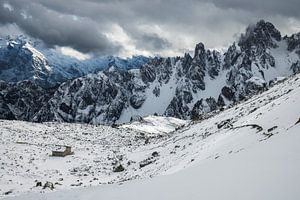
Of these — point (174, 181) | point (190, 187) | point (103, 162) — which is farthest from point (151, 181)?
point (103, 162)

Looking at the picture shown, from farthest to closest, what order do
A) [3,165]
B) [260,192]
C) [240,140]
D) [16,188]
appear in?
[3,165] < [16,188] < [240,140] < [260,192]

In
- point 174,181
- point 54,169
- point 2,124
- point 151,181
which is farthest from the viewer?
point 2,124

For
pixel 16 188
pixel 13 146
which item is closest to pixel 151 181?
pixel 16 188

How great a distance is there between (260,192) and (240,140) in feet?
57.2

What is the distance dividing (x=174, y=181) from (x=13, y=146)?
52978 mm

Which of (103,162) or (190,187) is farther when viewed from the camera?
(103,162)

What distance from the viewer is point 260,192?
13.1 meters

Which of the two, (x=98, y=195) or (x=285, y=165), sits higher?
(x=285, y=165)

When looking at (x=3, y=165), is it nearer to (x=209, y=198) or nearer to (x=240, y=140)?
(x=240, y=140)

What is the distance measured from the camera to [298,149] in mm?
16031

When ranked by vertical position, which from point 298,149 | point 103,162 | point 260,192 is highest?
point 298,149

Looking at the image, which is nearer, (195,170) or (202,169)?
(202,169)

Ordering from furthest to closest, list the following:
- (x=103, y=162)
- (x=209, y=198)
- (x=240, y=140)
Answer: (x=103, y=162), (x=240, y=140), (x=209, y=198)

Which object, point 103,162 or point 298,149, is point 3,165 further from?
point 298,149
